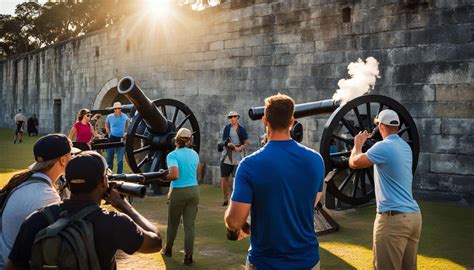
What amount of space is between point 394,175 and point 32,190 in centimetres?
229

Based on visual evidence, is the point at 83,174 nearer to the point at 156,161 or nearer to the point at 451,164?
the point at 156,161

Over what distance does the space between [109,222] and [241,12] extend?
29.9 ft

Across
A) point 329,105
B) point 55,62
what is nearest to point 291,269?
point 329,105

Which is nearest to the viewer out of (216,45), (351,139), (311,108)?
(351,139)

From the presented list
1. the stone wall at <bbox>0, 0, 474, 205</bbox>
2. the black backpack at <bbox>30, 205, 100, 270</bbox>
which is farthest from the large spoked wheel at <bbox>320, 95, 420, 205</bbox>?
the black backpack at <bbox>30, 205, 100, 270</bbox>

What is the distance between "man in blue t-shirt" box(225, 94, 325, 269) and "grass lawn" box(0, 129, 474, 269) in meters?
2.48

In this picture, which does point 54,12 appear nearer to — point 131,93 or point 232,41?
point 232,41

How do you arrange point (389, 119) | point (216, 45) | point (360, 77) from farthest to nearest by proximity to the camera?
point (216, 45)
point (360, 77)
point (389, 119)

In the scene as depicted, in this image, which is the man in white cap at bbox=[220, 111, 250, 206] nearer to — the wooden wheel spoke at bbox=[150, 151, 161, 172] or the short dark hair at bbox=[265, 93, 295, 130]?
the wooden wheel spoke at bbox=[150, 151, 161, 172]

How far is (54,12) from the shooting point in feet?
138

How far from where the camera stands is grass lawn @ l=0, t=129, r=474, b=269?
4.89 m

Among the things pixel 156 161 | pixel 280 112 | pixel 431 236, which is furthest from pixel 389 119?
pixel 156 161

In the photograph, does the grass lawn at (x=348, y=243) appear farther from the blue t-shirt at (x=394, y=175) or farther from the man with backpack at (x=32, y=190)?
the man with backpack at (x=32, y=190)

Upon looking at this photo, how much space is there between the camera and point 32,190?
2.32m
